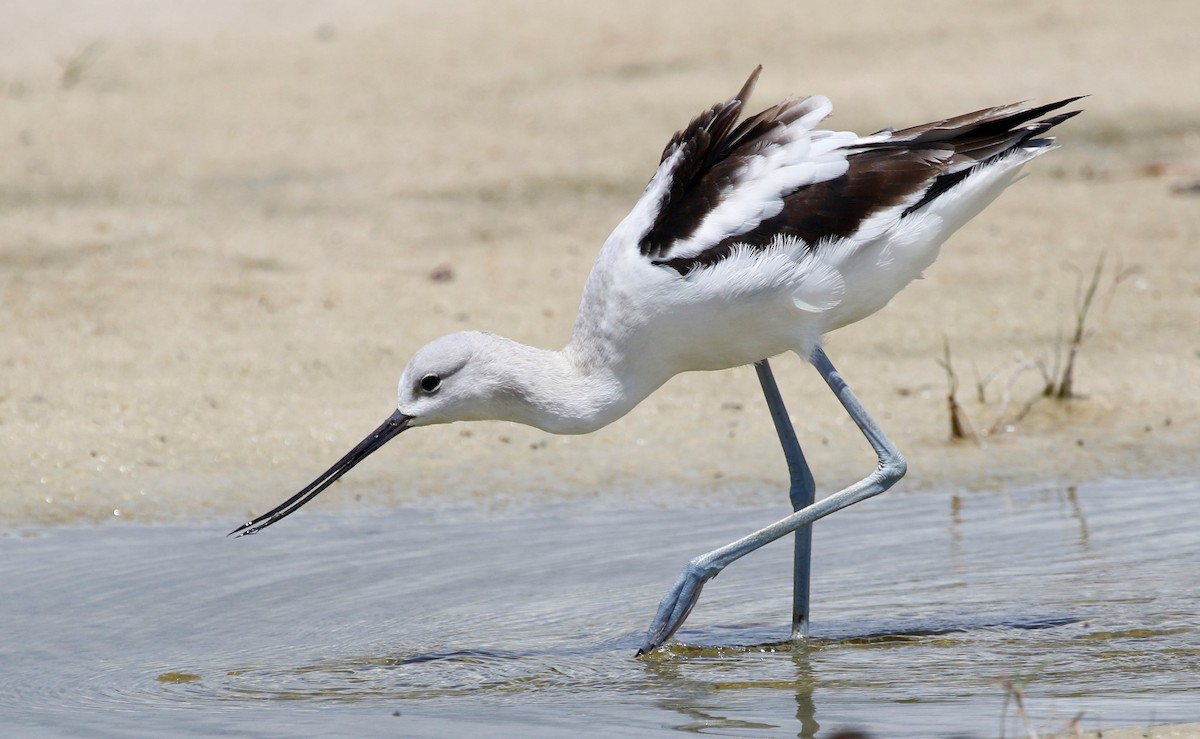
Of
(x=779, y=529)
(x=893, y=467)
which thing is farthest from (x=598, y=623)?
(x=893, y=467)

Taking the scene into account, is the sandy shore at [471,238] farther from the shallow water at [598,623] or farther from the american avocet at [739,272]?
the american avocet at [739,272]

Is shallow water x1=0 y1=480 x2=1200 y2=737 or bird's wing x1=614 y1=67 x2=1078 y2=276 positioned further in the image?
bird's wing x1=614 y1=67 x2=1078 y2=276

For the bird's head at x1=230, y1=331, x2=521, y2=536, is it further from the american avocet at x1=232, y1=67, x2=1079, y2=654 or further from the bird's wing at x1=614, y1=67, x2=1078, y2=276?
the bird's wing at x1=614, y1=67, x2=1078, y2=276

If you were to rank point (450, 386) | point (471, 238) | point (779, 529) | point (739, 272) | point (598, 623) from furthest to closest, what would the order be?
point (471, 238), point (598, 623), point (779, 529), point (450, 386), point (739, 272)

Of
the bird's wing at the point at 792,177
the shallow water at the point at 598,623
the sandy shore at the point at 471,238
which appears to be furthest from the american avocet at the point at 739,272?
the sandy shore at the point at 471,238

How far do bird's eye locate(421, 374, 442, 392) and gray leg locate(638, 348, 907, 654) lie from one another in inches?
31.5

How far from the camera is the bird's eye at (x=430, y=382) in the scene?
172 inches

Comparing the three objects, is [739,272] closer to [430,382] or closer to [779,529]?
[779,529]

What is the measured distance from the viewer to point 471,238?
8.39 metres

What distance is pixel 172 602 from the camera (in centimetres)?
470

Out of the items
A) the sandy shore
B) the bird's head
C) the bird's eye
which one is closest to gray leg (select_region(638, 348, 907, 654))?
the bird's head

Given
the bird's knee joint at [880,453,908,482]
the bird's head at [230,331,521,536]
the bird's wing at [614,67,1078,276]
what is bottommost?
the bird's knee joint at [880,453,908,482]

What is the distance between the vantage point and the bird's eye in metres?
4.38

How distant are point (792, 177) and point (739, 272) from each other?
35 centimetres
